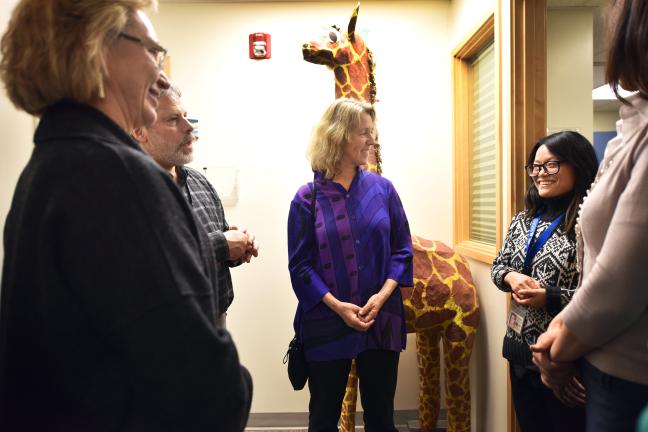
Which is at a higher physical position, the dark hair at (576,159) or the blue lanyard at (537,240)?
the dark hair at (576,159)

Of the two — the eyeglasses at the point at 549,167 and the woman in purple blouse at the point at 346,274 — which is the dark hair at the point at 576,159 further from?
the woman in purple blouse at the point at 346,274

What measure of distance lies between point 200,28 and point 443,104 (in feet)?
5.22

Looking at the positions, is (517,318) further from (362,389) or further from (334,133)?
(334,133)

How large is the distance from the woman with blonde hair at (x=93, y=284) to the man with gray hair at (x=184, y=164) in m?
0.84

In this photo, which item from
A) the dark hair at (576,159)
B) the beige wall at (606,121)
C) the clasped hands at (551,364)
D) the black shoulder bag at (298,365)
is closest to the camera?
the clasped hands at (551,364)

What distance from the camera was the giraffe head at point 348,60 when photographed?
7.87ft

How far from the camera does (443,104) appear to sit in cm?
329

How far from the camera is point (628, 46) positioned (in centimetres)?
95

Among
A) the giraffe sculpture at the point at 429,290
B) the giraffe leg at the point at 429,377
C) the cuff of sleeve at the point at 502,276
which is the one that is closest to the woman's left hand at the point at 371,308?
the cuff of sleeve at the point at 502,276

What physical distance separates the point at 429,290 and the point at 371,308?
636 mm

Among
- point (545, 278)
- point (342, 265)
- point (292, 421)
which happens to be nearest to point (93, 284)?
point (342, 265)

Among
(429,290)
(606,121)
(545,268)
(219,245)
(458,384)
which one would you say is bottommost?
(458,384)

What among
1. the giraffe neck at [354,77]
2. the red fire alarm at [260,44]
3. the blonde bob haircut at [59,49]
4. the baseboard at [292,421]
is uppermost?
the red fire alarm at [260,44]

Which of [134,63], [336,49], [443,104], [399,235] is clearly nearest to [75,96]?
[134,63]
